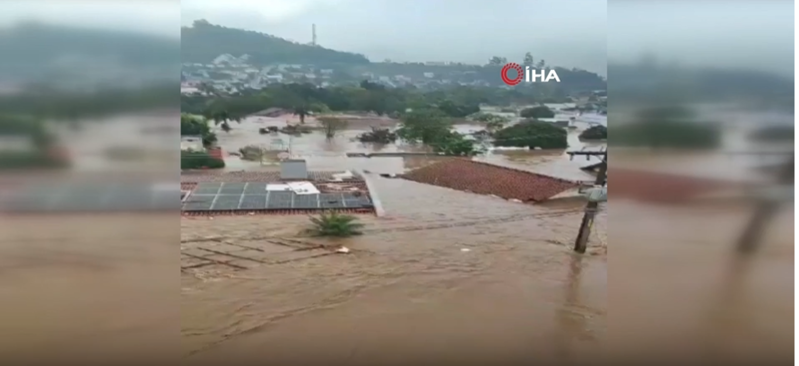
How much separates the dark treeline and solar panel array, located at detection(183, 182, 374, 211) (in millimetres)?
281

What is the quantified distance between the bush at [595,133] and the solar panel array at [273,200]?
2.77 feet

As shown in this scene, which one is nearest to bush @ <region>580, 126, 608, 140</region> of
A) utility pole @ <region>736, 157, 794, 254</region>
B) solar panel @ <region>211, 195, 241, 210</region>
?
utility pole @ <region>736, 157, 794, 254</region>

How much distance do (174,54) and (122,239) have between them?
0.68 metres

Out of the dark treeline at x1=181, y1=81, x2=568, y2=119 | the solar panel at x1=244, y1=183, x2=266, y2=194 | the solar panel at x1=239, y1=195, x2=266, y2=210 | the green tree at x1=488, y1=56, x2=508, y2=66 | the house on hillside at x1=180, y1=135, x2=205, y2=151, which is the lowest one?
the solar panel at x1=239, y1=195, x2=266, y2=210

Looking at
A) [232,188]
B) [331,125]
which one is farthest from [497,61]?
[232,188]

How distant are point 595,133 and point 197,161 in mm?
1460

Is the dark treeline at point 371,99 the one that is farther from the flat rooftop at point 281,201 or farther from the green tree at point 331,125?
the flat rooftop at point 281,201

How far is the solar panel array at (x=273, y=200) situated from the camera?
8.49ft

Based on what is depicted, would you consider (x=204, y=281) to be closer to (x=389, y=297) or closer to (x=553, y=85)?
(x=389, y=297)

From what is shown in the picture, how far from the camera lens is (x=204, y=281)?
100.0 inches

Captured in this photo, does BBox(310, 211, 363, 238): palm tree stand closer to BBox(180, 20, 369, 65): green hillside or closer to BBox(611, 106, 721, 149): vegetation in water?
BBox(180, 20, 369, 65): green hillside

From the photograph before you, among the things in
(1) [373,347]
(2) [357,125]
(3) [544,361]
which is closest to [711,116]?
(3) [544,361]

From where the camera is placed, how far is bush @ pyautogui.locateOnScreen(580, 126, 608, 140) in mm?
2576

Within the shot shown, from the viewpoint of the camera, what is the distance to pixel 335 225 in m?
2.63
